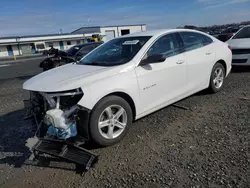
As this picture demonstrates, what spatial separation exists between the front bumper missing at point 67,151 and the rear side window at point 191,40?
2.88 metres

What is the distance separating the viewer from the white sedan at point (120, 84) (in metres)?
3.15

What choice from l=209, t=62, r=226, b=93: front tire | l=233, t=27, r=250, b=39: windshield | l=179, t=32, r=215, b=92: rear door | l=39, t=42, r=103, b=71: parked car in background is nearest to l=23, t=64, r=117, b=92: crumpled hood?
l=179, t=32, r=215, b=92: rear door

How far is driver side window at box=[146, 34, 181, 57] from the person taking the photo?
4.06m

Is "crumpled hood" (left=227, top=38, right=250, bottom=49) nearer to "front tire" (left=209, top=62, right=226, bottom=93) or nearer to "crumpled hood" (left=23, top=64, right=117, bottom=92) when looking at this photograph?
"front tire" (left=209, top=62, right=226, bottom=93)

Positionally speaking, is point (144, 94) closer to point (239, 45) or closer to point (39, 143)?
point (39, 143)

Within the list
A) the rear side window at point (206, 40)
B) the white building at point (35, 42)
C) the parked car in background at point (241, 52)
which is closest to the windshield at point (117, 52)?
the rear side window at point (206, 40)

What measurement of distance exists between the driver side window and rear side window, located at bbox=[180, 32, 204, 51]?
0.80 feet

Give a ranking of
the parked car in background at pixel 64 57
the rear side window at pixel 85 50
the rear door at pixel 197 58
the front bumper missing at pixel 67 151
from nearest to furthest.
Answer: the front bumper missing at pixel 67 151
the rear door at pixel 197 58
the parked car in background at pixel 64 57
the rear side window at pixel 85 50

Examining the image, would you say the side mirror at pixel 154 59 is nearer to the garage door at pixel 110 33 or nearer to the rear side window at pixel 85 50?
the rear side window at pixel 85 50

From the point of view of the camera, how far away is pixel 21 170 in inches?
123

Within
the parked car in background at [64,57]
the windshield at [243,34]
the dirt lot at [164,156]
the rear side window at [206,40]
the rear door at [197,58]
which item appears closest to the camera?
the dirt lot at [164,156]

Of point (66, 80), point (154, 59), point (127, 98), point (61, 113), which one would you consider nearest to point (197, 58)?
point (154, 59)

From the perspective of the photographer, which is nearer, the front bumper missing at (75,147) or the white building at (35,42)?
the front bumper missing at (75,147)

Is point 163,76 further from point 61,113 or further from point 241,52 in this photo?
point 241,52
